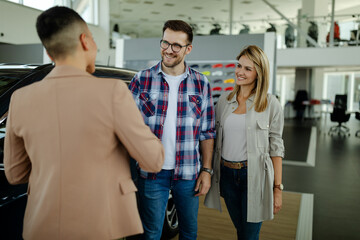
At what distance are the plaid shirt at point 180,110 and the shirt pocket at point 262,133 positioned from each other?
33 cm

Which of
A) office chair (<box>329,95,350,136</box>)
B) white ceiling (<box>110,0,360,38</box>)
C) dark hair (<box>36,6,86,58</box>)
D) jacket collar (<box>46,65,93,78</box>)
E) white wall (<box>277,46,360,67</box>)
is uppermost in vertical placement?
white ceiling (<box>110,0,360,38</box>)

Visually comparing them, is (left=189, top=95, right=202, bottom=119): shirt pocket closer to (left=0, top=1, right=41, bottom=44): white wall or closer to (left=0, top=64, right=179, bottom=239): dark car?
(left=0, top=64, right=179, bottom=239): dark car

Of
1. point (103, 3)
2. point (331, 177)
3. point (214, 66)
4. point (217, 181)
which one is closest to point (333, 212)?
point (331, 177)

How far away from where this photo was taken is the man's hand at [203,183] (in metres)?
1.75

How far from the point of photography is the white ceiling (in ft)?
46.7

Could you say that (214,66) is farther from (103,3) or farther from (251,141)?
(103,3)

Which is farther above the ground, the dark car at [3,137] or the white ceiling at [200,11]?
the white ceiling at [200,11]

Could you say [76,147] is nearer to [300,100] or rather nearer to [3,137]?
[3,137]

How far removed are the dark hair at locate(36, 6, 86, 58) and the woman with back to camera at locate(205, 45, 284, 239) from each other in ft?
3.51

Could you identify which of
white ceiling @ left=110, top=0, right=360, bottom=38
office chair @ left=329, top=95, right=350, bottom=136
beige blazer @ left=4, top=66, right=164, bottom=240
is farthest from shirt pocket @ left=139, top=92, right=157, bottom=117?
white ceiling @ left=110, top=0, right=360, bottom=38

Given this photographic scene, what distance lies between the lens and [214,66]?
259 inches

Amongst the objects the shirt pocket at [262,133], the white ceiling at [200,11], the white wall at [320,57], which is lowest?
the shirt pocket at [262,133]

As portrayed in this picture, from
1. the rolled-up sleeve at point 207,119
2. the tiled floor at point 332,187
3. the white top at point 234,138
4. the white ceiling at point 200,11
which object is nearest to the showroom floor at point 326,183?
the tiled floor at point 332,187

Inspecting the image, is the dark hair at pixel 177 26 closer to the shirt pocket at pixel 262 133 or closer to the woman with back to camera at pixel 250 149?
the woman with back to camera at pixel 250 149
